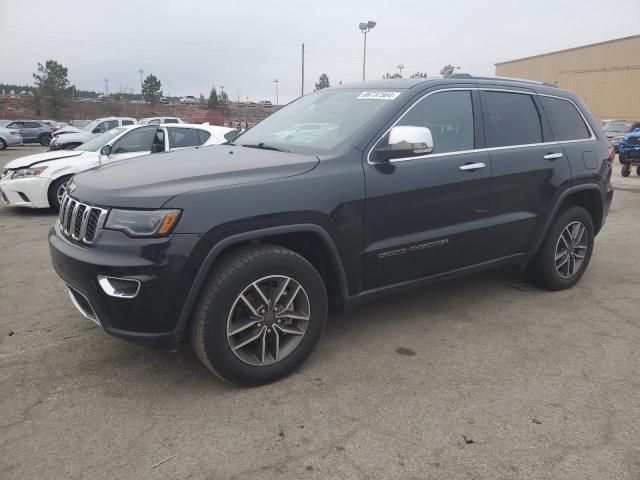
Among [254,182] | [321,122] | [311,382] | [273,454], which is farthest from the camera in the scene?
[321,122]

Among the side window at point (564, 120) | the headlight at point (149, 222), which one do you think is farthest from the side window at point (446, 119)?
the headlight at point (149, 222)

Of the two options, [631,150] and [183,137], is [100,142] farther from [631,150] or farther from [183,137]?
[631,150]

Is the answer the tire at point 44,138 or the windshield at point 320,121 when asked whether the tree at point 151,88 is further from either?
the windshield at point 320,121

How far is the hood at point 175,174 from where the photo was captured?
8.49 feet

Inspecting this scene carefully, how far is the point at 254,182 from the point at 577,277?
11.0 feet

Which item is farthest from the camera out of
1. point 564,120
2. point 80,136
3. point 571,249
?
point 80,136

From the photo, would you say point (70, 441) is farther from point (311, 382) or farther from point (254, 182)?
point (254, 182)

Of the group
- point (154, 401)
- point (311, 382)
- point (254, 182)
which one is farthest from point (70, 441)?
point (254, 182)

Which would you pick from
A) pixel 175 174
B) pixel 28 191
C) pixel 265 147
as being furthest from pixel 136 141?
pixel 175 174

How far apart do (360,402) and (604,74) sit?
42.0 m

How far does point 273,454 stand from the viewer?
2.34 metres

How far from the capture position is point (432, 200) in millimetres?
3379

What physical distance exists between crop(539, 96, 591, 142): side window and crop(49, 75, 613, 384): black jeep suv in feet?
0.07

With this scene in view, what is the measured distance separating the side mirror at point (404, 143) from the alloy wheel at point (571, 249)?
193 cm
